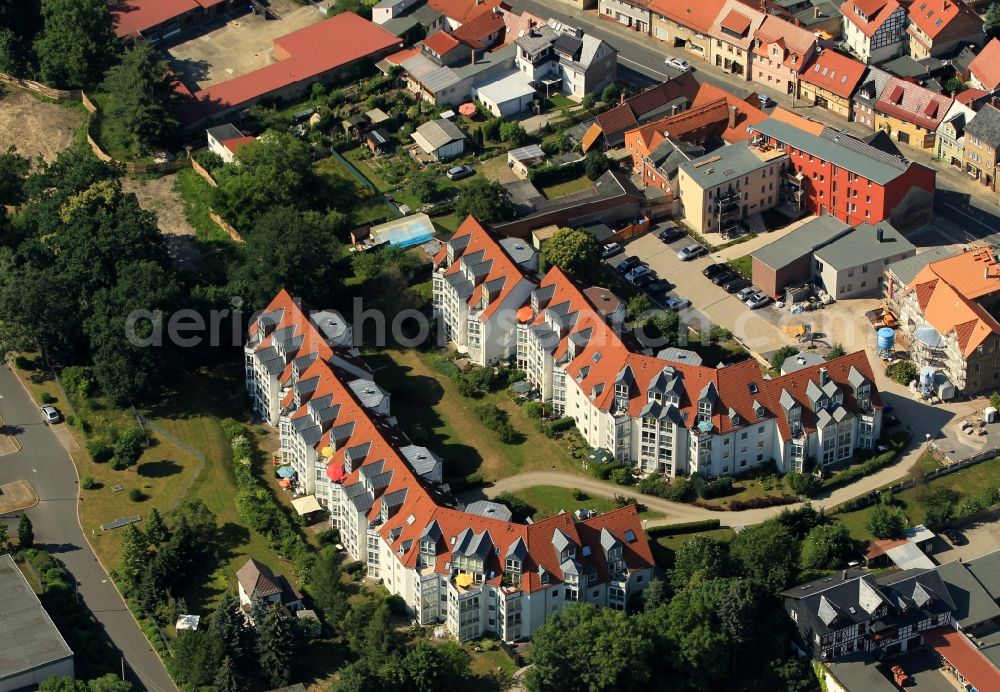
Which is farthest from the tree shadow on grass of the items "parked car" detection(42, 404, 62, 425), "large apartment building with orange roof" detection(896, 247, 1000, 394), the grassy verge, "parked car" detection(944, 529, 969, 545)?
"large apartment building with orange roof" detection(896, 247, 1000, 394)

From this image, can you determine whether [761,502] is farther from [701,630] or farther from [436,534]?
[436,534]

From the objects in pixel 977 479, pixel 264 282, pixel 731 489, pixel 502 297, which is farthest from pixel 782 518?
pixel 264 282

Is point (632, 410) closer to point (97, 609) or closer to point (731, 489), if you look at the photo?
point (731, 489)

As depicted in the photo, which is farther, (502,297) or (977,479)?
(502,297)

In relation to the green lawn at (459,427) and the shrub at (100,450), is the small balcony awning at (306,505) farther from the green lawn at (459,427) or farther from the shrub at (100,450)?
the shrub at (100,450)

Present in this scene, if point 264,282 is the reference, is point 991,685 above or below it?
below

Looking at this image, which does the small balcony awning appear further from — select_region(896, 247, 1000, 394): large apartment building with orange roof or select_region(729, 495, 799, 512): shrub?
select_region(896, 247, 1000, 394): large apartment building with orange roof

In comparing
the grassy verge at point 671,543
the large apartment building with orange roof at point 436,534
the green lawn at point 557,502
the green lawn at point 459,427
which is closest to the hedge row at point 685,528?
the grassy verge at point 671,543
